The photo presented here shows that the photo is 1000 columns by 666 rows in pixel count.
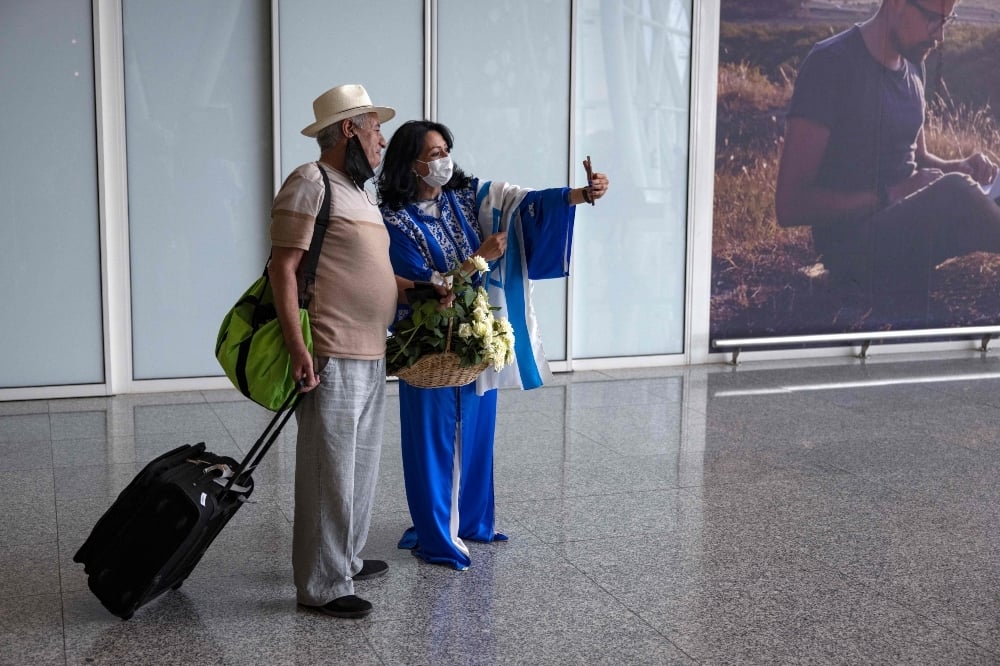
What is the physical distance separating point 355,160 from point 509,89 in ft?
16.0

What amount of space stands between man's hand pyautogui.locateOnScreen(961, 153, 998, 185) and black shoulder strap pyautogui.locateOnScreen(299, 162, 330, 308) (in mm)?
8302

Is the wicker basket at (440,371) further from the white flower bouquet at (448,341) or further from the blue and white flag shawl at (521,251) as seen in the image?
the blue and white flag shawl at (521,251)

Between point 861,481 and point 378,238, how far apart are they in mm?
3051

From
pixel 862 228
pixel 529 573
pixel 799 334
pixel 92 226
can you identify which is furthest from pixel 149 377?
pixel 862 228

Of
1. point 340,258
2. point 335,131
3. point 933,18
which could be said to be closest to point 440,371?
point 340,258

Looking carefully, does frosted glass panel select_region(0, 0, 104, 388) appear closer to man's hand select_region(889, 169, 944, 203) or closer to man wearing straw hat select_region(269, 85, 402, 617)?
man wearing straw hat select_region(269, 85, 402, 617)

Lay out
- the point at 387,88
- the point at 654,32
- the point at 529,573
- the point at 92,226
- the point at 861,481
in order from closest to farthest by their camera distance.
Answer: the point at 529,573 < the point at 861,481 < the point at 92,226 < the point at 387,88 < the point at 654,32

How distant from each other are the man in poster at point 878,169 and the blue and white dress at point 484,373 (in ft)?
18.6

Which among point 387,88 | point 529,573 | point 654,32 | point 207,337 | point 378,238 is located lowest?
point 529,573

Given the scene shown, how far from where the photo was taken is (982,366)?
368 inches

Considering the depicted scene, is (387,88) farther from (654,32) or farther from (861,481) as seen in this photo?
(861,481)

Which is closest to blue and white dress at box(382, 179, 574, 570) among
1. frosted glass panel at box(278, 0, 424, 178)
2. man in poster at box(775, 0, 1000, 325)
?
frosted glass panel at box(278, 0, 424, 178)

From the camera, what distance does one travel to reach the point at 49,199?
289 inches

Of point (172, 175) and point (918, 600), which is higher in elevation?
point (172, 175)
